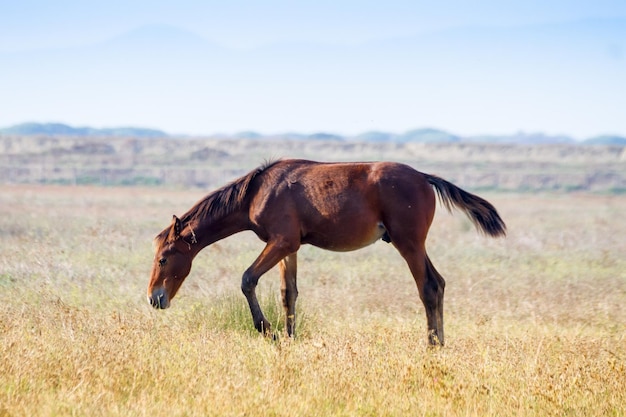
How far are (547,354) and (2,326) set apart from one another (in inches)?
218

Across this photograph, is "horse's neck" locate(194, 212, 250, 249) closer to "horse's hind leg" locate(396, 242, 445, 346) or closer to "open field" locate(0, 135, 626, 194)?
"horse's hind leg" locate(396, 242, 445, 346)

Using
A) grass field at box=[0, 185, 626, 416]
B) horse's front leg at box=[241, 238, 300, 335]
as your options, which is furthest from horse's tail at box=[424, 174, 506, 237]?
horse's front leg at box=[241, 238, 300, 335]

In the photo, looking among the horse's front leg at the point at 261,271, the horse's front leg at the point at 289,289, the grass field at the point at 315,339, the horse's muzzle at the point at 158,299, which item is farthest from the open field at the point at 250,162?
the horse's front leg at the point at 261,271

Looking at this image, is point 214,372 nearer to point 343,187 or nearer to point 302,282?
point 343,187

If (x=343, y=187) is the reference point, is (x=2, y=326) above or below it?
below

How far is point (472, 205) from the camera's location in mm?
9648

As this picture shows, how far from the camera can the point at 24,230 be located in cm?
1972

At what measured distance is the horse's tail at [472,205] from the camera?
31.2 ft

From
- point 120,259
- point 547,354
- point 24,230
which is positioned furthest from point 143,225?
point 547,354

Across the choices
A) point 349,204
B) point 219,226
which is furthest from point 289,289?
point 349,204

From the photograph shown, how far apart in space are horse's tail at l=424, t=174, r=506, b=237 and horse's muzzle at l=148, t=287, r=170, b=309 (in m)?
3.32

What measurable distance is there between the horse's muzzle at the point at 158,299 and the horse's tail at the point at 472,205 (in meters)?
3.32

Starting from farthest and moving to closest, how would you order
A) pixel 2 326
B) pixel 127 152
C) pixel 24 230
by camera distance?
pixel 127 152 → pixel 24 230 → pixel 2 326

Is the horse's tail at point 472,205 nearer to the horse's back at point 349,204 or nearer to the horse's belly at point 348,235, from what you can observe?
the horse's back at point 349,204
